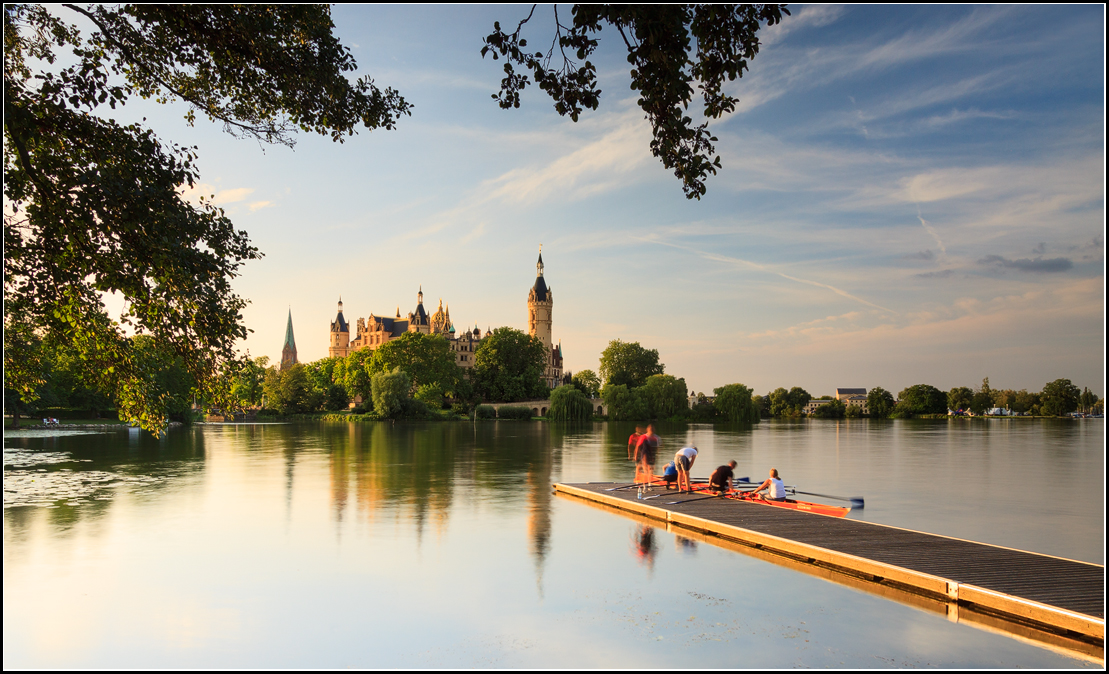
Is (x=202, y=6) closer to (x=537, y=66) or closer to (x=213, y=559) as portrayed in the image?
(x=537, y=66)

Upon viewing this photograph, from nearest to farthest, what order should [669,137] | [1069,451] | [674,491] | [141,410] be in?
[669,137]
[141,410]
[674,491]
[1069,451]

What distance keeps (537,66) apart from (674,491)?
14.2 metres

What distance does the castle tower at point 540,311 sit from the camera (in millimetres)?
146875

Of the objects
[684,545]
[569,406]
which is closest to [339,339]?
[569,406]

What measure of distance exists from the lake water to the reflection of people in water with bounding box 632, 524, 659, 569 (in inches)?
2.8

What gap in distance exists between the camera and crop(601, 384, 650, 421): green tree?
9219 centimetres

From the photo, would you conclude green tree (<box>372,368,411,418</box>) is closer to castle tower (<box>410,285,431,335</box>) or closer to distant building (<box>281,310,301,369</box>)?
castle tower (<box>410,285,431,335</box>)

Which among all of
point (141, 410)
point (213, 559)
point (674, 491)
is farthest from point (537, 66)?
point (674, 491)

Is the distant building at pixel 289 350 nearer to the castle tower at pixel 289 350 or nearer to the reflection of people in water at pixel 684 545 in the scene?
the castle tower at pixel 289 350

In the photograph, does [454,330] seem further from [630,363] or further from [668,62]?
[668,62]

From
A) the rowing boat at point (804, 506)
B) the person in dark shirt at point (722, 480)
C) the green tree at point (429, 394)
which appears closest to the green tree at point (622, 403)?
the green tree at point (429, 394)

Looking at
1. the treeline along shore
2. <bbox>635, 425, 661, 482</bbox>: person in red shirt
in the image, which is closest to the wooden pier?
<bbox>635, 425, 661, 482</bbox>: person in red shirt

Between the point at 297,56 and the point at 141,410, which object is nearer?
the point at 297,56

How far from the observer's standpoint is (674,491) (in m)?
18.2
